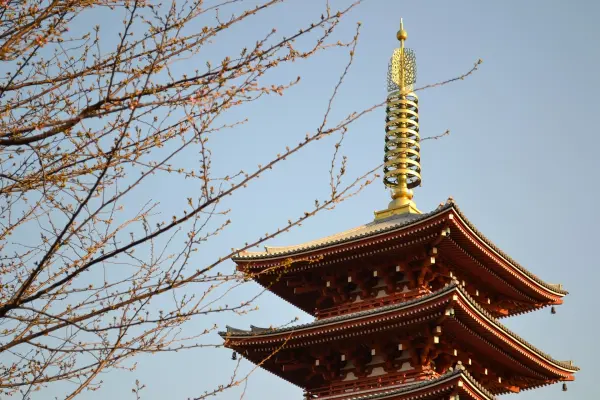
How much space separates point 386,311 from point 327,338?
2.11 metres

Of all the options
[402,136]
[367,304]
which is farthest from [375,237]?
[402,136]

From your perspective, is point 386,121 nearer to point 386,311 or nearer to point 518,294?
point 518,294

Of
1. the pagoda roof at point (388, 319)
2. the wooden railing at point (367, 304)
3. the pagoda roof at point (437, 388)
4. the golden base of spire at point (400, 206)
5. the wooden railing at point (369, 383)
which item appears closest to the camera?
the pagoda roof at point (437, 388)

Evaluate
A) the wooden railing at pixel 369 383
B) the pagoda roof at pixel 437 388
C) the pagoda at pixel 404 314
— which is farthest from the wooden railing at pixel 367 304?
the pagoda roof at pixel 437 388

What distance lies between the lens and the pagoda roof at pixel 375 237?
2458 centimetres

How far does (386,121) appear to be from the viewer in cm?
3206

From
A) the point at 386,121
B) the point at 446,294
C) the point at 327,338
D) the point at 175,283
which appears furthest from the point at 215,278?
the point at 386,121

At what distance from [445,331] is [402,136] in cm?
873

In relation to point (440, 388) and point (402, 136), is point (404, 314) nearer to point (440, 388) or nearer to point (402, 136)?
point (440, 388)

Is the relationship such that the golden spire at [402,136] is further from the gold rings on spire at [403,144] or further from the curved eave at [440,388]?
the curved eave at [440,388]

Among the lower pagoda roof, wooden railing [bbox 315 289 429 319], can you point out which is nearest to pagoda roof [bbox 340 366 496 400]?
the lower pagoda roof

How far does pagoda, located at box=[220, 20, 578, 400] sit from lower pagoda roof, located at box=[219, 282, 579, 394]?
31mm

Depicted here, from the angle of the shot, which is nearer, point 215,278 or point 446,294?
point 215,278

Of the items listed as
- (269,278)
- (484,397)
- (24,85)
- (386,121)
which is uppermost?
(386,121)
